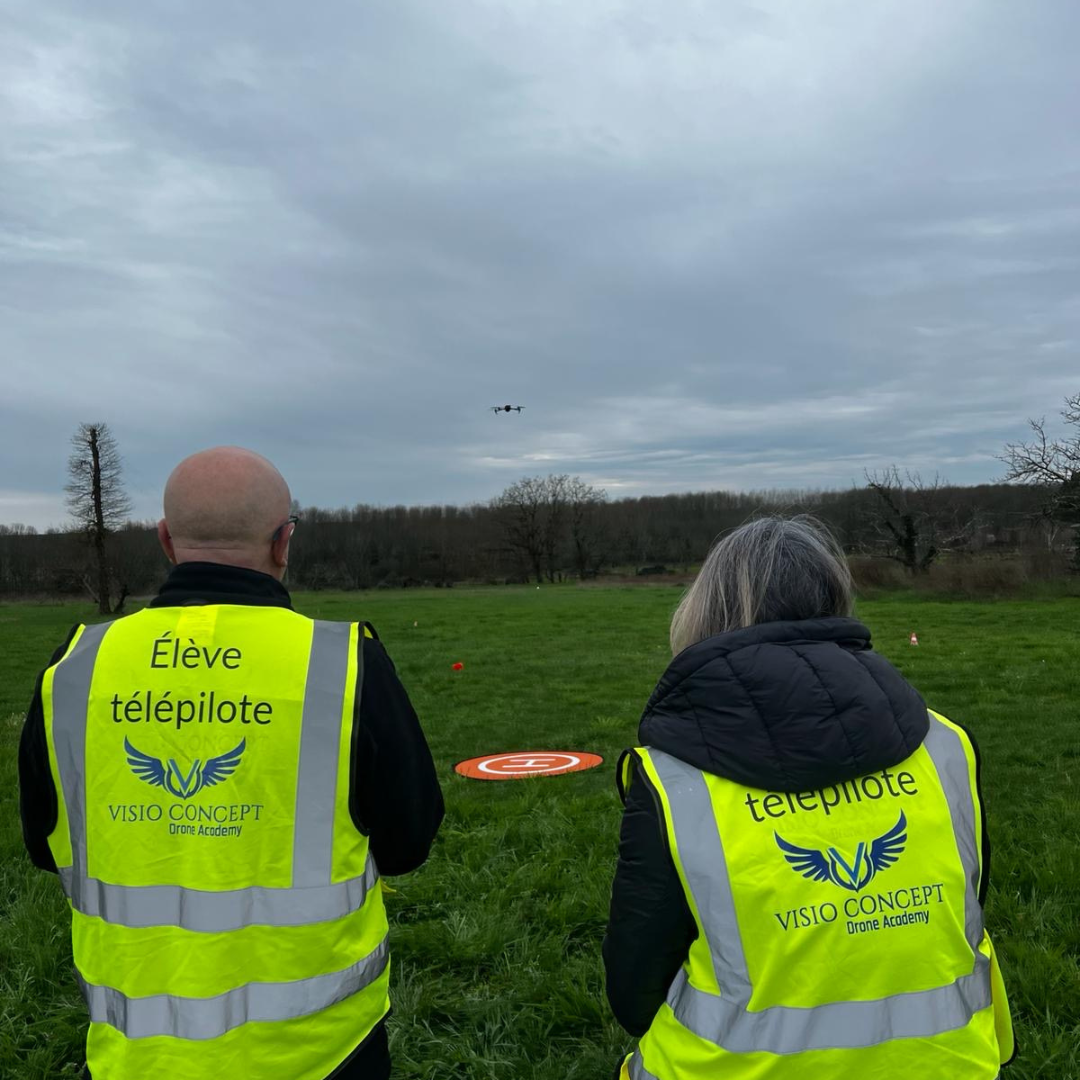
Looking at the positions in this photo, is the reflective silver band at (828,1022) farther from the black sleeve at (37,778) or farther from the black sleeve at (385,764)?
the black sleeve at (37,778)

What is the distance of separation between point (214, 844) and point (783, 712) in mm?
1260

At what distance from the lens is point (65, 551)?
5469cm

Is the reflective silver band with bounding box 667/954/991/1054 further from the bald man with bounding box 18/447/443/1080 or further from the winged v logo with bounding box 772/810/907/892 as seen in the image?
the bald man with bounding box 18/447/443/1080

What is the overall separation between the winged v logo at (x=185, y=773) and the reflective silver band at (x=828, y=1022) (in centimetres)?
109

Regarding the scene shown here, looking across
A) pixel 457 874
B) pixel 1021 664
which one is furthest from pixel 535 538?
→ pixel 457 874

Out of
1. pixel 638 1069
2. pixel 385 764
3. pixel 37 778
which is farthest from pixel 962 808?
pixel 37 778

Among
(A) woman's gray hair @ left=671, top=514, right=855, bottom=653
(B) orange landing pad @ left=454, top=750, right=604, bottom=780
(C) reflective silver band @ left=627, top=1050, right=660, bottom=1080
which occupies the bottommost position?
(B) orange landing pad @ left=454, top=750, right=604, bottom=780

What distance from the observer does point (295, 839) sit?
6.25 ft

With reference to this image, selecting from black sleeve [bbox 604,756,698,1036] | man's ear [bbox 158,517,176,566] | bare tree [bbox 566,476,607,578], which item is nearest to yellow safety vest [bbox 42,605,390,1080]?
man's ear [bbox 158,517,176,566]

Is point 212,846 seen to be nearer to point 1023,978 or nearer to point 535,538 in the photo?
point 1023,978

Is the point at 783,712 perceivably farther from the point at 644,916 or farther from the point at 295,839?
the point at 295,839

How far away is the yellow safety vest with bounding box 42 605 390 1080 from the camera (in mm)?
1868

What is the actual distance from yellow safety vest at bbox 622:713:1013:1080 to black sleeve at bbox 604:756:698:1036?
35 millimetres

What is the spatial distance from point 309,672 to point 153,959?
702mm
